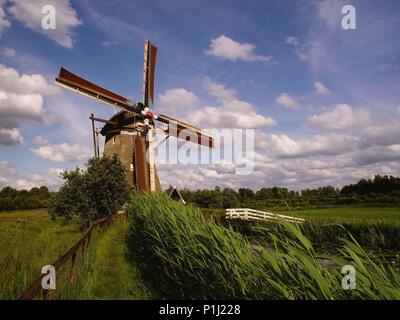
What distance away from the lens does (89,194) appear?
1895 centimetres

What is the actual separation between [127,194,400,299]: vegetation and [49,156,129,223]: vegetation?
1185cm

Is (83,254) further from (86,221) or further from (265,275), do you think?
(86,221)

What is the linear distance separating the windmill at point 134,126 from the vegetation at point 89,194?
3.41 meters

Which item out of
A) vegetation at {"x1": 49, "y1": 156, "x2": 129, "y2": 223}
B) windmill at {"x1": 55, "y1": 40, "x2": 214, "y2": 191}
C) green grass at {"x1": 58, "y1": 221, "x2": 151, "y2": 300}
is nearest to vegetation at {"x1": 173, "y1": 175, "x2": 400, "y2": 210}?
windmill at {"x1": 55, "y1": 40, "x2": 214, "y2": 191}

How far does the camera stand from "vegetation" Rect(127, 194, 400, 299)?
281 cm

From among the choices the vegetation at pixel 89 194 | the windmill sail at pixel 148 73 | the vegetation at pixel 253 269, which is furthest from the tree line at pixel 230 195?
the vegetation at pixel 253 269

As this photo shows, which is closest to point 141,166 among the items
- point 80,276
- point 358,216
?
point 80,276

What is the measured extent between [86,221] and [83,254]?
12030 mm

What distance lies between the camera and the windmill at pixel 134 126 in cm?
2302

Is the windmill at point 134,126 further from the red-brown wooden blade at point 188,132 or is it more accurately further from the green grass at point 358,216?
the green grass at point 358,216

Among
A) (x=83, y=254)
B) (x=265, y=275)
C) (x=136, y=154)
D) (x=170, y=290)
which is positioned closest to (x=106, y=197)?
(x=136, y=154)

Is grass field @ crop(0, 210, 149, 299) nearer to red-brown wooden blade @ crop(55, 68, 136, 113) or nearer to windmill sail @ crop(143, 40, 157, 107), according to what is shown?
red-brown wooden blade @ crop(55, 68, 136, 113)
